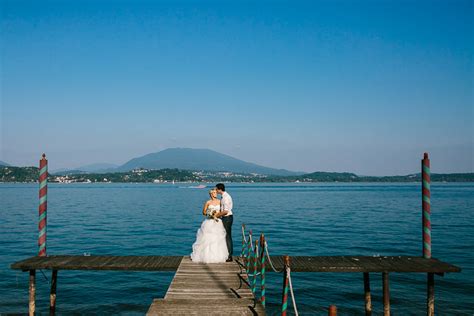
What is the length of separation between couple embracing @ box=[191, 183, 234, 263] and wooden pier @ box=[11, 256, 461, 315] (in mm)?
337

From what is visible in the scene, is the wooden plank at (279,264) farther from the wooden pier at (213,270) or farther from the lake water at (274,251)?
the lake water at (274,251)

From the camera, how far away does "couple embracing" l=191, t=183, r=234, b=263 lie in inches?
553

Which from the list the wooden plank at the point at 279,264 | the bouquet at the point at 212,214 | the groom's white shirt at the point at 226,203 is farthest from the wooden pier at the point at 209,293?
the groom's white shirt at the point at 226,203

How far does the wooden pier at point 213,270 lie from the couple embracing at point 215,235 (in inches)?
13.3

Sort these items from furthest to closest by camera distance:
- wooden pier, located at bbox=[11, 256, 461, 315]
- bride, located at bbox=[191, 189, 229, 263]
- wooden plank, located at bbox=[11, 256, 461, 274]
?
bride, located at bbox=[191, 189, 229, 263] < wooden plank, located at bbox=[11, 256, 461, 274] < wooden pier, located at bbox=[11, 256, 461, 315]

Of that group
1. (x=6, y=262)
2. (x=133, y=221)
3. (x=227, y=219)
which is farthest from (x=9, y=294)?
(x=133, y=221)

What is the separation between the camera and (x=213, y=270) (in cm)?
1299

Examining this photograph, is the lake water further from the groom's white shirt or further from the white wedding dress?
the groom's white shirt

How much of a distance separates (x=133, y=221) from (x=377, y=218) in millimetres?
30128

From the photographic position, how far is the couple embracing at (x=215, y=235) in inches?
553

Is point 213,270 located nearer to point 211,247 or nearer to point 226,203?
Result: point 211,247

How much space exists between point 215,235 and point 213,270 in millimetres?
1410

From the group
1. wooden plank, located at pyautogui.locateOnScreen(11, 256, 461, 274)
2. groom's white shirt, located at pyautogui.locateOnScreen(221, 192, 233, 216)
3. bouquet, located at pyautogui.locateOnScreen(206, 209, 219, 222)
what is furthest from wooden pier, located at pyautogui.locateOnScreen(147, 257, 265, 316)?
groom's white shirt, located at pyautogui.locateOnScreen(221, 192, 233, 216)

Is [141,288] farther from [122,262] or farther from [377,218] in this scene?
[377,218]
